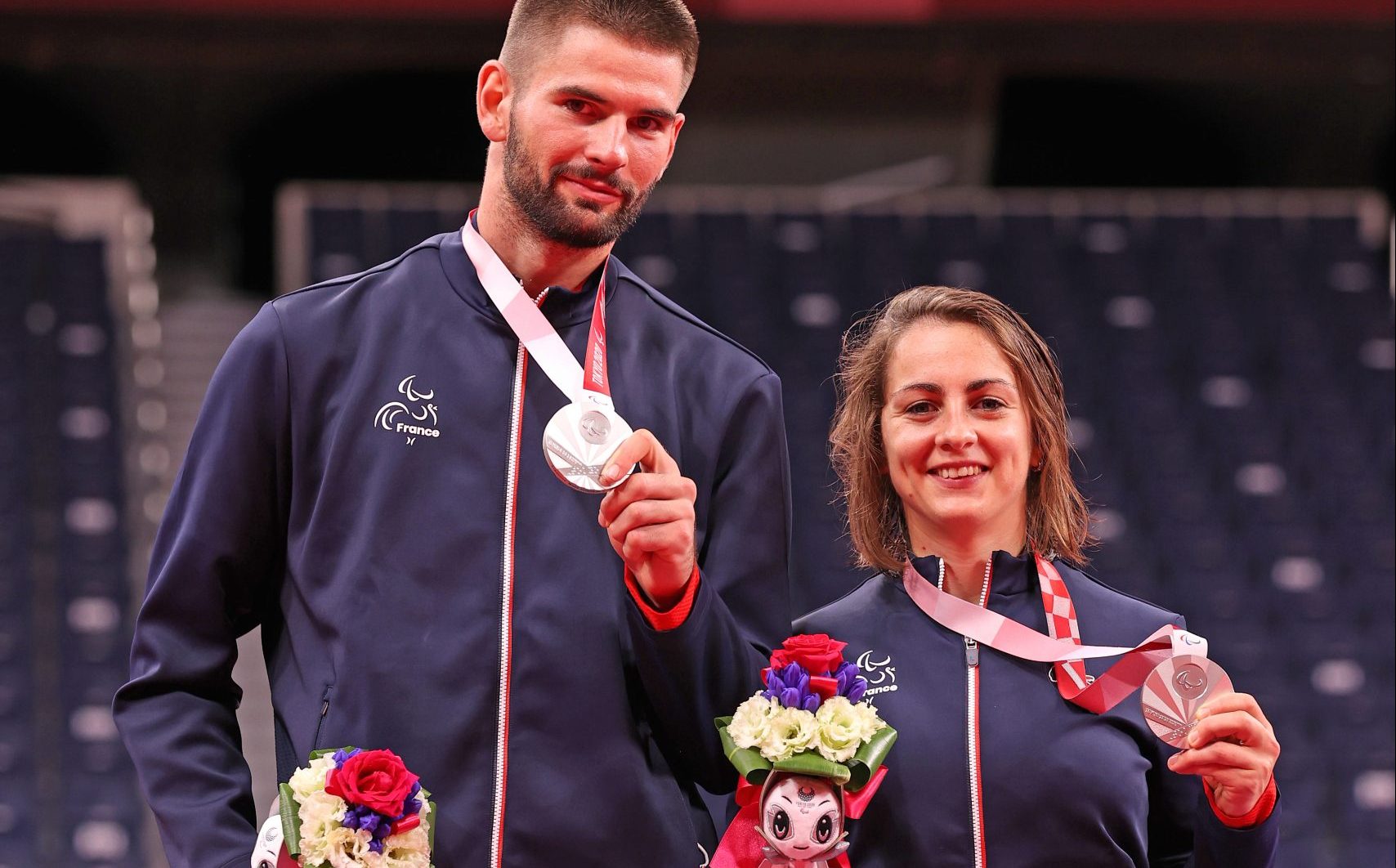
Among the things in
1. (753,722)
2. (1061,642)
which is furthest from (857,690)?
(1061,642)

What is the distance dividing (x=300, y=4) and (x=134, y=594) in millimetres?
3306

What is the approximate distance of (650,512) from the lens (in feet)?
5.00

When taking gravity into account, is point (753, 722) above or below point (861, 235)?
below

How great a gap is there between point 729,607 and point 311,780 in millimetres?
513

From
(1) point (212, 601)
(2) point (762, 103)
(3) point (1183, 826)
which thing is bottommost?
(3) point (1183, 826)

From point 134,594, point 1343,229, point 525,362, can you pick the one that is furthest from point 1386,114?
point 525,362

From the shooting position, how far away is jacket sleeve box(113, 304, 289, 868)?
1.66 metres

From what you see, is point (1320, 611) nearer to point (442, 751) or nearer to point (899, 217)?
point (899, 217)

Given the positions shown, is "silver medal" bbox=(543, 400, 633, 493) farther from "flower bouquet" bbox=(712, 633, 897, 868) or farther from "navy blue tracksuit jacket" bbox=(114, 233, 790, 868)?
"flower bouquet" bbox=(712, 633, 897, 868)

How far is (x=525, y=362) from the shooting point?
1.79 metres

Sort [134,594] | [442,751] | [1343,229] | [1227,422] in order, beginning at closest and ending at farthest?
1. [442,751]
2. [134,594]
3. [1227,422]
4. [1343,229]

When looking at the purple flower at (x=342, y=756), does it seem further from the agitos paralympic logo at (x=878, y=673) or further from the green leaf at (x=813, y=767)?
the agitos paralympic logo at (x=878, y=673)

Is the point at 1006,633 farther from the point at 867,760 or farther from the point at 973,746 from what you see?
the point at 867,760

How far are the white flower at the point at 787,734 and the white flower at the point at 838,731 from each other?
0.02 metres
